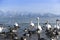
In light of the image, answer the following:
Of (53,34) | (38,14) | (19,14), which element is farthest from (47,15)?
(53,34)

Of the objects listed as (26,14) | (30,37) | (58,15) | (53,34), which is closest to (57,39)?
(53,34)

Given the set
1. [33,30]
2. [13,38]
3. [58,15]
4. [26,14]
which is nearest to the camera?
[13,38]

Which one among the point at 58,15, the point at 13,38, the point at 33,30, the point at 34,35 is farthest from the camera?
the point at 58,15

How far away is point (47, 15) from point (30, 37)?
18.6 m

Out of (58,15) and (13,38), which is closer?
(13,38)

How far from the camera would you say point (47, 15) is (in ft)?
117

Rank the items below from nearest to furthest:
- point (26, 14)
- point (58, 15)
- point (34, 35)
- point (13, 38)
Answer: point (13, 38) → point (34, 35) → point (58, 15) → point (26, 14)

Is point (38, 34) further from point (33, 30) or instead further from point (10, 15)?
point (10, 15)

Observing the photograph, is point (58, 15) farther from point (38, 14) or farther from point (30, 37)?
point (30, 37)

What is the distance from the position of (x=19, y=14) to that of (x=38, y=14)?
3.45 m

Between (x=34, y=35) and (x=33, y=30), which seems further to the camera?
(x=33, y=30)

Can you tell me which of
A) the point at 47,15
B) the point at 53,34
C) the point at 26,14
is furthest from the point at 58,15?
the point at 53,34

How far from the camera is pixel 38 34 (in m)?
18.2

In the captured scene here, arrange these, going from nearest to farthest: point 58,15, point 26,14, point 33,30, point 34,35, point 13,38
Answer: point 13,38, point 34,35, point 33,30, point 58,15, point 26,14
